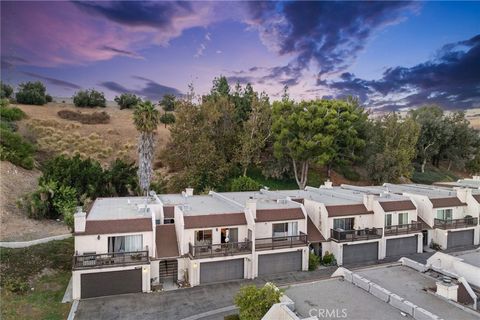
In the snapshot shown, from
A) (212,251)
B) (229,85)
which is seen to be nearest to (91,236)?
(212,251)

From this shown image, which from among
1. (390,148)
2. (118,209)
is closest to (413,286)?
(118,209)

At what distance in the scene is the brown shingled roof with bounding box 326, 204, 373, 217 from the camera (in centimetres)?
3012

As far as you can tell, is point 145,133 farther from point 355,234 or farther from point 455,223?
point 455,223

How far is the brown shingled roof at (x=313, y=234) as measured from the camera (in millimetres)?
29491

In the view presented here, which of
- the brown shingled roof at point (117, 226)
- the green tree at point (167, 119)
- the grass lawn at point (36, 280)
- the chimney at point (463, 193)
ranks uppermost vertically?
the green tree at point (167, 119)

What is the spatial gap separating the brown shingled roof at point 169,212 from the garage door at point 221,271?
208 inches

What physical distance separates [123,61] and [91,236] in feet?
95.9

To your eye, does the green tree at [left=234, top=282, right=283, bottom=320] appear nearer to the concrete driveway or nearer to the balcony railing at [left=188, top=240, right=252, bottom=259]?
the concrete driveway

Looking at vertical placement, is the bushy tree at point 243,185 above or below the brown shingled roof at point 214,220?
above

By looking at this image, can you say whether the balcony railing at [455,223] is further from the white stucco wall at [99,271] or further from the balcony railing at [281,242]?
the white stucco wall at [99,271]

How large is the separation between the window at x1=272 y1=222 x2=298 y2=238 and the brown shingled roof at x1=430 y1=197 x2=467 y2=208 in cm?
1660

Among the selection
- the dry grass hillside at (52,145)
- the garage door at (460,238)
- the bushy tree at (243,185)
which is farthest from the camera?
the bushy tree at (243,185)

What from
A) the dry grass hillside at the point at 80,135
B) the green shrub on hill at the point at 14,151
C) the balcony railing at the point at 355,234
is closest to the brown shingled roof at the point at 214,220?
the balcony railing at the point at 355,234

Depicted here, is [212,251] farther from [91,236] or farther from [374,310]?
[374,310]
